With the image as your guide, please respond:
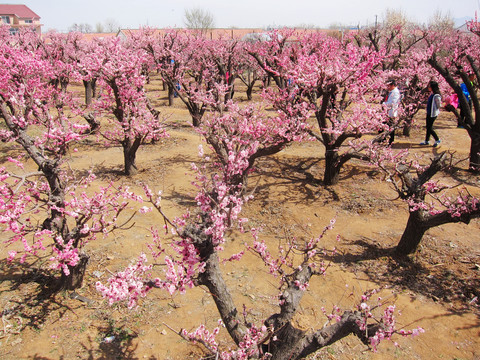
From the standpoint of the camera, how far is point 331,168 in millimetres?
8547

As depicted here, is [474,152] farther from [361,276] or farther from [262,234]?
[262,234]

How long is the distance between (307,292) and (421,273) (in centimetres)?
219

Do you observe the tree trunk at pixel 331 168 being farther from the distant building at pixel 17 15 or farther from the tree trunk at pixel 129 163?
the distant building at pixel 17 15

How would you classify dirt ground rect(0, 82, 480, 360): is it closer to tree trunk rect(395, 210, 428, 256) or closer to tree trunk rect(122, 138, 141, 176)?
tree trunk rect(395, 210, 428, 256)

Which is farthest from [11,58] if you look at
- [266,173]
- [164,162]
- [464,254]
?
[464,254]

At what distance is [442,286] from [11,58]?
13494 mm

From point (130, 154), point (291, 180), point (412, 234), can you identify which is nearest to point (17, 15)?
point (130, 154)

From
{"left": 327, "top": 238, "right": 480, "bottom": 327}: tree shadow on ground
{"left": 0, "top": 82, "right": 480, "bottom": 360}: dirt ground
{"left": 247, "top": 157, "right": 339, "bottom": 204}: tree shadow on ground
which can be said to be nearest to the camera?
{"left": 0, "top": 82, "right": 480, "bottom": 360}: dirt ground

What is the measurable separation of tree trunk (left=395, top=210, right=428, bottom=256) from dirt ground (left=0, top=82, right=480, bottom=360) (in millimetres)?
206

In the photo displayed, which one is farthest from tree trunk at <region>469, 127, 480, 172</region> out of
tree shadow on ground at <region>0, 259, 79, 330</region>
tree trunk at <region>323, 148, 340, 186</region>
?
tree shadow on ground at <region>0, 259, 79, 330</region>

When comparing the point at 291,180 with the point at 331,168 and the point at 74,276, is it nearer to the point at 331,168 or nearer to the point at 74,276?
the point at 331,168

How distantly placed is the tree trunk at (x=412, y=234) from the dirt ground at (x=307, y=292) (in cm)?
21

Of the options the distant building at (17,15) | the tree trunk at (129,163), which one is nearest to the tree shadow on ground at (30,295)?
the tree trunk at (129,163)

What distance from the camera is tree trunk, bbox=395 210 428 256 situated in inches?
220
